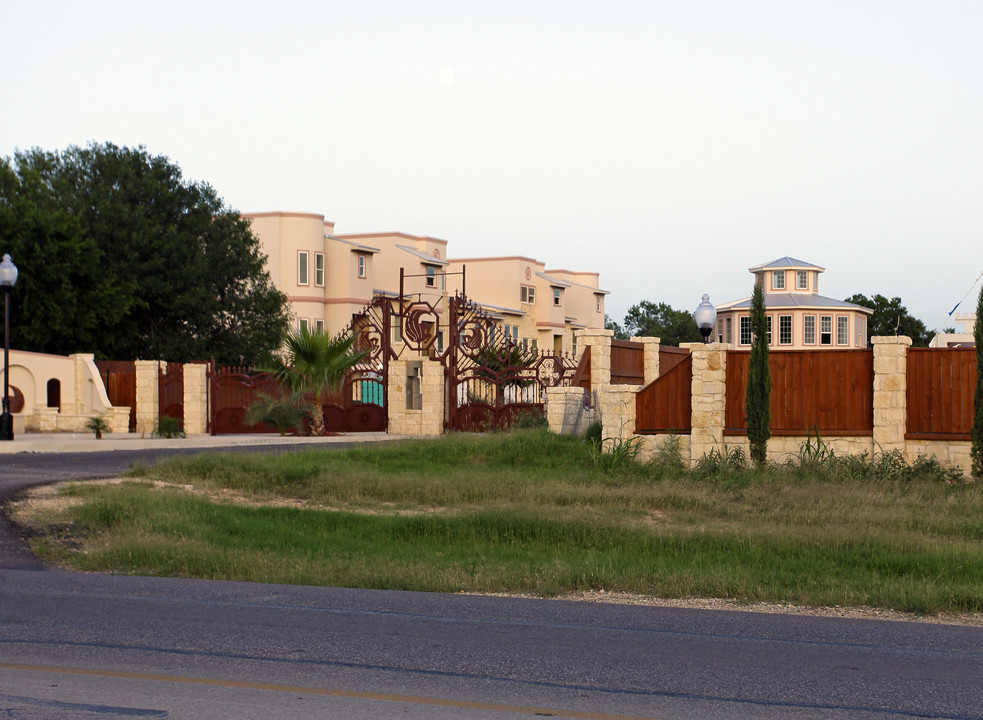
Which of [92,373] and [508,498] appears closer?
[508,498]

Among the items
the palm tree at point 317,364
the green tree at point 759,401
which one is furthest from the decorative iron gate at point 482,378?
the green tree at point 759,401

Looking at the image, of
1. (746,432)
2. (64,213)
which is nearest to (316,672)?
(746,432)

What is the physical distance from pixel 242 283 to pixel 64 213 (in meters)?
9.64

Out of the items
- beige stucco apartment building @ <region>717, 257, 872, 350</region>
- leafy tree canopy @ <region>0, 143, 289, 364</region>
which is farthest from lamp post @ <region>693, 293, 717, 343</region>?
beige stucco apartment building @ <region>717, 257, 872, 350</region>

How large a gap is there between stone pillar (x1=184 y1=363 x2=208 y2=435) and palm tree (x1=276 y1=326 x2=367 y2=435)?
304 cm

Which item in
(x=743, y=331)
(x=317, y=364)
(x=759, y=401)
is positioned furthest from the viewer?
(x=743, y=331)

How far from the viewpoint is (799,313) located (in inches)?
2537

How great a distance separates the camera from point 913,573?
10953mm

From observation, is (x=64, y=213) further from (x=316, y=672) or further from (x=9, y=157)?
(x=316, y=672)

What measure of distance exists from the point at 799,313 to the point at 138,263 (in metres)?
38.7

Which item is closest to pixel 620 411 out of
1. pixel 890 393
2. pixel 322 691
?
pixel 890 393

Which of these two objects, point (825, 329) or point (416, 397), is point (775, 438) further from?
point (825, 329)

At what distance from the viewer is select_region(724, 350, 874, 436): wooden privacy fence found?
66.9 ft

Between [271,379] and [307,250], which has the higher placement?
[307,250]
